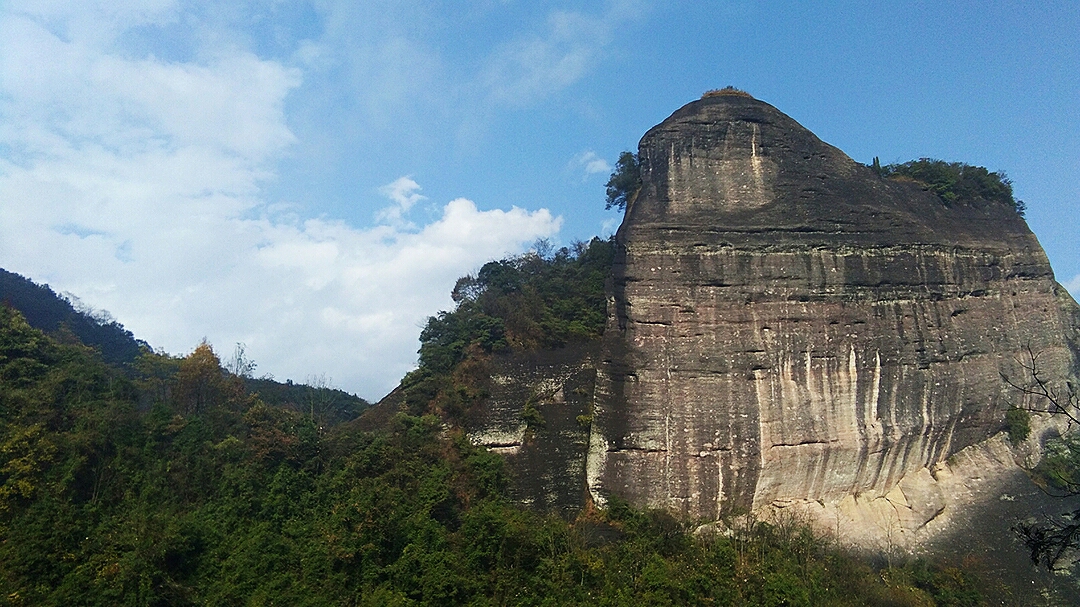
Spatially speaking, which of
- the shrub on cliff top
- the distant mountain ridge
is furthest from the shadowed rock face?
the distant mountain ridge

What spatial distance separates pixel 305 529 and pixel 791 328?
15524 millimetres

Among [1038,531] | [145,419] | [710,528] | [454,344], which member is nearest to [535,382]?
[454,344]

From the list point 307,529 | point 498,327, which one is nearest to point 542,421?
point 498,327

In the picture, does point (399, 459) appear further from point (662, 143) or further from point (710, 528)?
point (662, 143)

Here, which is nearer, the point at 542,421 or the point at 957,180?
the point at 542,421

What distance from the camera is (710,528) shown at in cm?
2022

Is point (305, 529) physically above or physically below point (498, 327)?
below

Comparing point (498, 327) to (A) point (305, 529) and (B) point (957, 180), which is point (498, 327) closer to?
(A) point (305, 529)

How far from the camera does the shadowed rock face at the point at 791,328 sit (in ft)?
69.7

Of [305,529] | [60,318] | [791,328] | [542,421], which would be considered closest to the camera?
[305,529]

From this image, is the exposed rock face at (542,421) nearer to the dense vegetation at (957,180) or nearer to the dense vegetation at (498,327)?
the dense vegetation at (498,327)

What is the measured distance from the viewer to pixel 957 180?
2688 cm

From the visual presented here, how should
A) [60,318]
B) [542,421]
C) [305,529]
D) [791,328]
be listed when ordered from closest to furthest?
1. [305,529]
2. [542,421]
3. [791,328]
4. [60,318]

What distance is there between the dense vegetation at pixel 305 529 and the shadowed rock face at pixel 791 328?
228 centimetres
